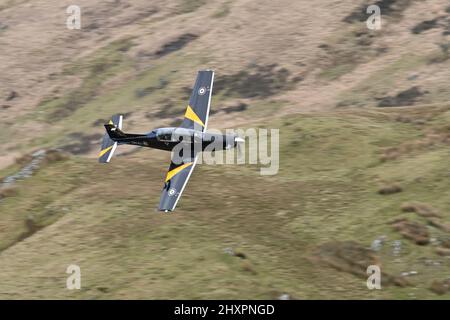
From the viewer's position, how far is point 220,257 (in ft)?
74.0

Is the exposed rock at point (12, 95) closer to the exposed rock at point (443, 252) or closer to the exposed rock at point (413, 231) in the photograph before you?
the exposed rock at point (413, 231)

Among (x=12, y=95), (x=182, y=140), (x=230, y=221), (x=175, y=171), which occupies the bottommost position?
(x=12, y=95)

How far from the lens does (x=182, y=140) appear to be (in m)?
28.8

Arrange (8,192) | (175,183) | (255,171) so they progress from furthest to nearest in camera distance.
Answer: (255,171)
(8,192)
(175,183)

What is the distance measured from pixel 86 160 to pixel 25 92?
31.7 m

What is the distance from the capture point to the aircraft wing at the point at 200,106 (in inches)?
1193

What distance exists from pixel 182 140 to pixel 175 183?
3171 millimetres

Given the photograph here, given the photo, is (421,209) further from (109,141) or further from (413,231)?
(109,141)

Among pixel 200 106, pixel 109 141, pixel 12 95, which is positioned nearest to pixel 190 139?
pixel 200 106

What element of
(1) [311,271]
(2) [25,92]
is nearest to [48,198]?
(1) [311,271]

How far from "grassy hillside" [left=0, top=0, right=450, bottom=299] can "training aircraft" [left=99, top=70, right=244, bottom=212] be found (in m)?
1.24

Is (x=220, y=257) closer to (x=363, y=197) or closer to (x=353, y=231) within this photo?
(x=353, y=231)

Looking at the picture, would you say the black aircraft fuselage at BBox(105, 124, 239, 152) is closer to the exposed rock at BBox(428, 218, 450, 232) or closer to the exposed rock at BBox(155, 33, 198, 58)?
the exposed rock at BBox(428, 218, 450, 232)

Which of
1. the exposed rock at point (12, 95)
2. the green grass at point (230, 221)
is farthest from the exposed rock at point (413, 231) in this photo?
the exposed rock at point (12, 95)
